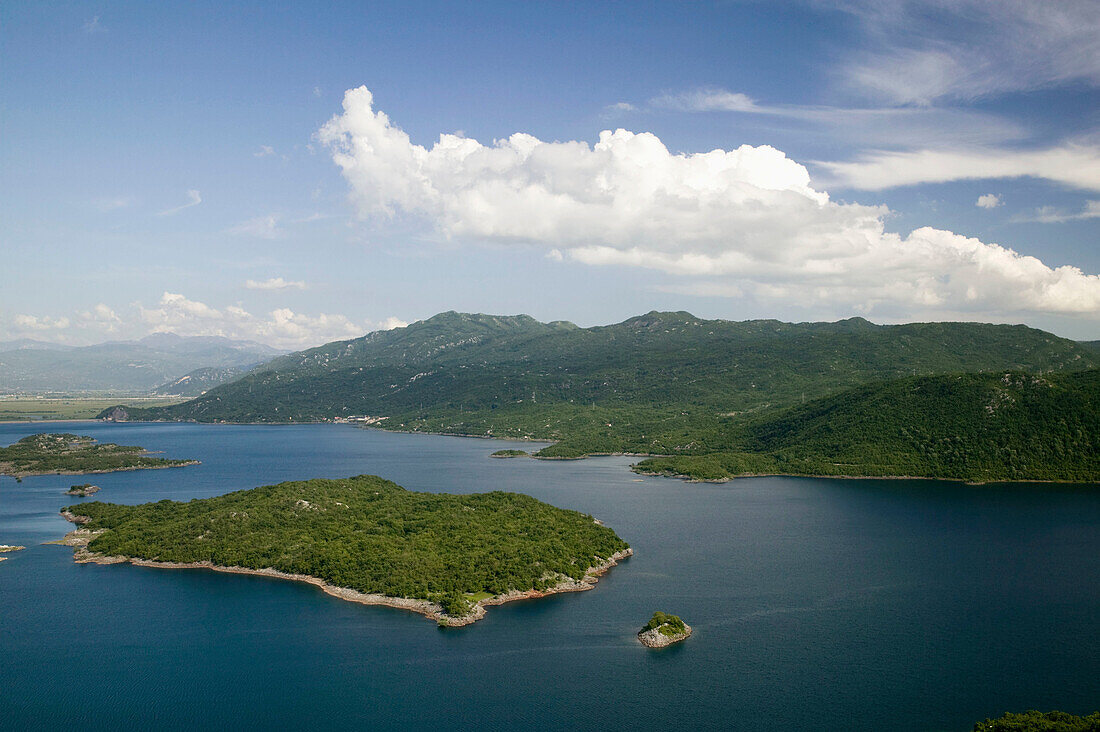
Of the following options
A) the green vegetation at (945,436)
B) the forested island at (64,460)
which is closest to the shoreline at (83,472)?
the forested island at (64,460)

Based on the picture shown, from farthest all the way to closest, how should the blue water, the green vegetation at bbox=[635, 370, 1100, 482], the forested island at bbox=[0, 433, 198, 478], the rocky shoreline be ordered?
the forested island at bbox=[0, 433, 198, 478], the green vegetation at bbox=[635, 370, 1100, 482], the rocky shoreline, the blue water

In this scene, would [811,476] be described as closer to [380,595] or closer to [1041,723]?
[380,595]

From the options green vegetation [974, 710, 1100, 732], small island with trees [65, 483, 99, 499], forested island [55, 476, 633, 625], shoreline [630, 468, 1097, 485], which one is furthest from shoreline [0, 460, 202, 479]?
green vegetation [974, 710, 1100, 732]

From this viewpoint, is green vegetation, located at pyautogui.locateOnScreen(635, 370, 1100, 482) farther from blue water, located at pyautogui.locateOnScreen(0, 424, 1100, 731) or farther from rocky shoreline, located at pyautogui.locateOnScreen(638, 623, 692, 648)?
rocky shoreline, located at pyautogui.locateOnScreen(638, 623, 692, 648)

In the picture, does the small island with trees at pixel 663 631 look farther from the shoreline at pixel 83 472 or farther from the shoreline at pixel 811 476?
the shoreline at pixel 83 472

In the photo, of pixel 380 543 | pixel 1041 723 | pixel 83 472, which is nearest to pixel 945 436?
pixel 1041 723

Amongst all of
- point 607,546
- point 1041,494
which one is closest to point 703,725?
point 607,546

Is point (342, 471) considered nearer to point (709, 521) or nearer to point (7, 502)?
point (7, 502)
